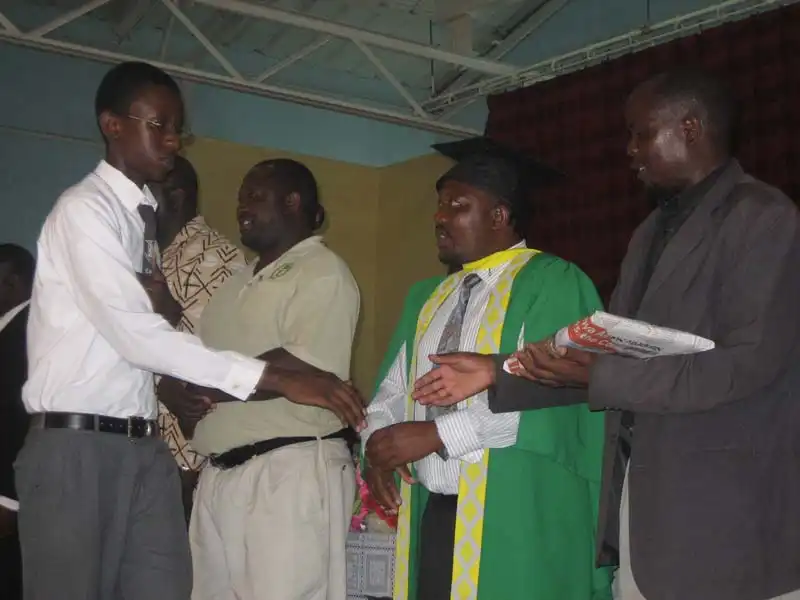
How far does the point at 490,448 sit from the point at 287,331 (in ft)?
2.80

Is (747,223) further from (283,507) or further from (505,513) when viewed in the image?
(283,507)

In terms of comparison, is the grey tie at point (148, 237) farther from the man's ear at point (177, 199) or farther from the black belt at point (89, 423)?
the man's ear at point (177, 199)

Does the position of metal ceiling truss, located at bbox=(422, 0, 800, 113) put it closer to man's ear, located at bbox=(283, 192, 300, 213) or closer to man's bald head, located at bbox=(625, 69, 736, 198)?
man's ear, located at bbox=(283, 192, 300, 213)

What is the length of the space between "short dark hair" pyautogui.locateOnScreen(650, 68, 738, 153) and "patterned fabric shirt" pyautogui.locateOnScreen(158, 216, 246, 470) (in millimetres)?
1897

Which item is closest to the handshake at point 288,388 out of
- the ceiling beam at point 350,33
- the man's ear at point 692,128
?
the man's ear at point 692,128

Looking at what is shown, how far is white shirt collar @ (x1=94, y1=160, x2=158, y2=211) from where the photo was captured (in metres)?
2.34

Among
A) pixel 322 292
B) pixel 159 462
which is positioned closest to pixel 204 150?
pixel 322 292

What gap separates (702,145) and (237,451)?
64.6 inches

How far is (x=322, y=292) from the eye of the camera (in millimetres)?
2992

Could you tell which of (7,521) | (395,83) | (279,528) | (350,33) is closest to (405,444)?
(279,528)

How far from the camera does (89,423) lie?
2.13 meters

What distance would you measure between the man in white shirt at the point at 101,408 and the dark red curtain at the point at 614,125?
11.2ft

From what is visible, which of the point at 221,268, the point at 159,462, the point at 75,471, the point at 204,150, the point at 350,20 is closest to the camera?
the point at 75,471

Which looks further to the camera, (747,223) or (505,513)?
(505,513)
